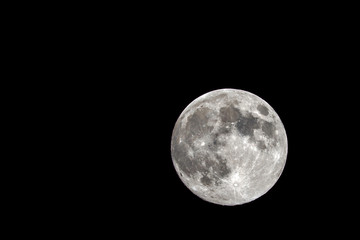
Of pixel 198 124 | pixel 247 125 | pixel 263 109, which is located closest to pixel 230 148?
pixel 247 125

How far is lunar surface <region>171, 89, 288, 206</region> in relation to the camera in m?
5.22

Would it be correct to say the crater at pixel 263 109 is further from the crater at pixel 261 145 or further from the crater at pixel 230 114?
the crater at pixel 261 145

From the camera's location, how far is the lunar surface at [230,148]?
5.22 meters

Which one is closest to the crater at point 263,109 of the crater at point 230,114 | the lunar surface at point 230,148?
the lunar surface at point 230,148

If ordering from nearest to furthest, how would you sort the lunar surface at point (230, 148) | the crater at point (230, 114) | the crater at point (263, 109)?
the lunar surface at point (230, 148), the crater at point (230, 114), the crater at point (263, 109)

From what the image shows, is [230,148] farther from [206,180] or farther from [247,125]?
[206,180]

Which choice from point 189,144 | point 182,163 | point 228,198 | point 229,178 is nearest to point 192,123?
point 189,144

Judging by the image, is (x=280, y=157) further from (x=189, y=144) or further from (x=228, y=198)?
(x=189, y=144)

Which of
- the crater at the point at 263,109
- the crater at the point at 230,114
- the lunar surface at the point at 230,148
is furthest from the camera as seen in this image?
the crater at the point at 263,109

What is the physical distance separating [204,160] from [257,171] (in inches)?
36.2

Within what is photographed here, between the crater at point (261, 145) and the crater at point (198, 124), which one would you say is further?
the crater at point (198, 124)

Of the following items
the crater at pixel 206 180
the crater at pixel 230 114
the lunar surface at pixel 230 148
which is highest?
the crater at pixel 230 114

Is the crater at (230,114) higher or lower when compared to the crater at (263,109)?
lower

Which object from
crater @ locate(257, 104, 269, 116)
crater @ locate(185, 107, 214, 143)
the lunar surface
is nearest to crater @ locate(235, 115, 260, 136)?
the lunar surface
